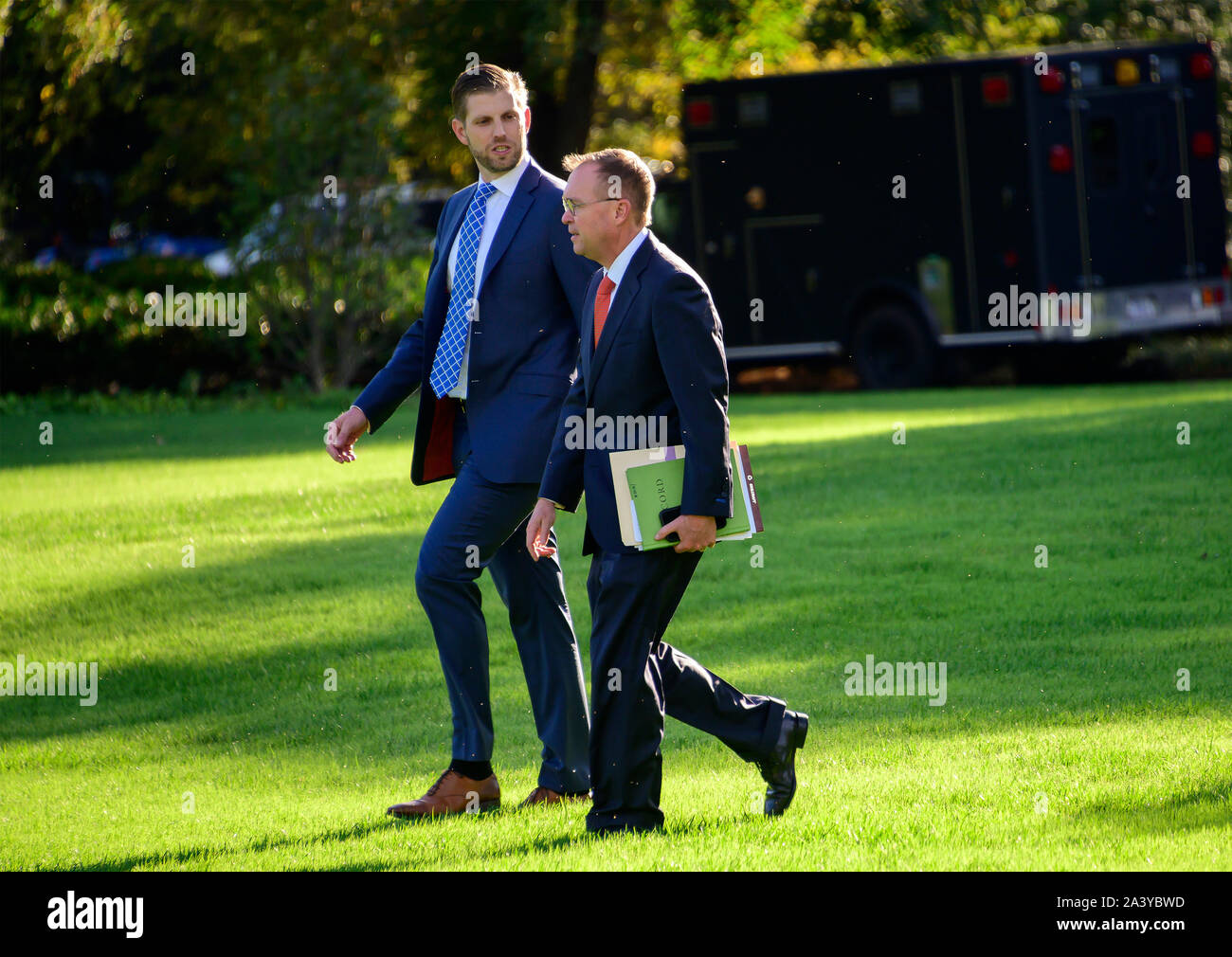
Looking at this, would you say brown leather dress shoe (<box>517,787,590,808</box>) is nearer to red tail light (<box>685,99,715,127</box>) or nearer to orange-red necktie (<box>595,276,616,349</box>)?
orange-red necktie (<box>595,276,616,349</box>)

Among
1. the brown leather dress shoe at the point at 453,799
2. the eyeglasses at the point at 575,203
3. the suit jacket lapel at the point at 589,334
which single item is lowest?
the brown leather dress shoe at the point at 453,799

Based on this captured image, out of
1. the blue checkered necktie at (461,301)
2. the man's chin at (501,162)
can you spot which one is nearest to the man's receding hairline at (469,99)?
the man's chin at (501,162)

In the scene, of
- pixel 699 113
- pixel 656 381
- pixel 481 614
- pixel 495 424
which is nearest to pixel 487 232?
pixel 495 424

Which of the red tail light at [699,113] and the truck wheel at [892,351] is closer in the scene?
the truck wheel at [892,351]

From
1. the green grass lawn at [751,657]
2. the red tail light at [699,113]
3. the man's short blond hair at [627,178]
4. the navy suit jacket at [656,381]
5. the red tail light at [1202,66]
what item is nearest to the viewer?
the navy suit jacket at [656,381]

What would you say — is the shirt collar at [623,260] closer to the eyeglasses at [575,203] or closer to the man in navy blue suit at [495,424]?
the eyeglasses at [575,203]

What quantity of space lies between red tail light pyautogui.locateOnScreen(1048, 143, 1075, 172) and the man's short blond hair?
13625 millimetres

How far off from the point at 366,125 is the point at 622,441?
57.8ft

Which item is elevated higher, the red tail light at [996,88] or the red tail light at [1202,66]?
the red tail light at [1202,66]

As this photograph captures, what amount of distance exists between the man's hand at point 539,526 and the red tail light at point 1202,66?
1566 cm

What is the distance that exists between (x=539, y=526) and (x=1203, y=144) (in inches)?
615

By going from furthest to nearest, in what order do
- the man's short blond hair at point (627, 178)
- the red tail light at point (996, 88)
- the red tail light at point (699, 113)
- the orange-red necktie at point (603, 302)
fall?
the red tail light at point (699, 113) < the red tail light at point (996, 88) < the orange-red necktie at point (603, 302) < the man's short blond hair at point (627, 178)

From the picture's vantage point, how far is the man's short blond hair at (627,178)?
4.92 meters
